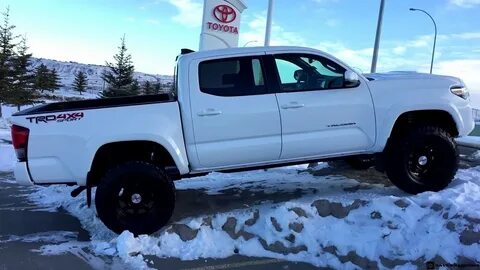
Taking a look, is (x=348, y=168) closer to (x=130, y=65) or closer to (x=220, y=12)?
(x=220, y=12)

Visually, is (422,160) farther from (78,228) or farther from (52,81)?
(52,81)

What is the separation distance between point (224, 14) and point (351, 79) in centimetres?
948

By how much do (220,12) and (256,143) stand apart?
980cm

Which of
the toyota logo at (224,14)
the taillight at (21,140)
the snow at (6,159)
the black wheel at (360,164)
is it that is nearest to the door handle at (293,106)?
the black wheel at (360,164)

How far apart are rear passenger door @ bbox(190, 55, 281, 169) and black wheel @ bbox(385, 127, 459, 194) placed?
5.30 feet

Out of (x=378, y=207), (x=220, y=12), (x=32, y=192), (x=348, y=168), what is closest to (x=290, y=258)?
(x=378, y=207)

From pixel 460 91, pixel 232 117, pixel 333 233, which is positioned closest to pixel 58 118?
pixel 232 117

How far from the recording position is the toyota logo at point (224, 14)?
1475 centimetres

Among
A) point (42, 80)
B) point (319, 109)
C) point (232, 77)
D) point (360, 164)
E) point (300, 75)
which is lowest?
point (360, 164)

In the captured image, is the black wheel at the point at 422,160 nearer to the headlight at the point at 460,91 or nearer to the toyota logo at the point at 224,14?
the headlight at the point at 460,91

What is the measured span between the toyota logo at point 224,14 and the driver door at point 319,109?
9.05 meters

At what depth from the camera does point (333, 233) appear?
17.5ft

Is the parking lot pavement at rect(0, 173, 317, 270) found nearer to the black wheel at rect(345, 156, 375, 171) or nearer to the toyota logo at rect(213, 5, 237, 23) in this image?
the black wheel at rect(345, 156, 375, 171)

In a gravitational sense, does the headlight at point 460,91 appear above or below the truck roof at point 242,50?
below
